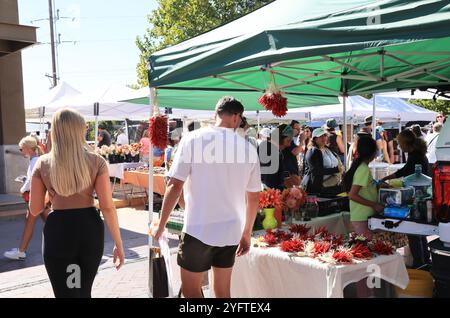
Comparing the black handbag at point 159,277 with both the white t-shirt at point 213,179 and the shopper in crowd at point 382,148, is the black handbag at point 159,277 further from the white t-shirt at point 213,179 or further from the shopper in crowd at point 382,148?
the shopper in crowd at point 382,148

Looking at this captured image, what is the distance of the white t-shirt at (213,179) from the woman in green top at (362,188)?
1.57 metres

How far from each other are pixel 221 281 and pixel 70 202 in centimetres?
116

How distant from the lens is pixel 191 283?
3127mm

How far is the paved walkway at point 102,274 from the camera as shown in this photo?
4.91 meters

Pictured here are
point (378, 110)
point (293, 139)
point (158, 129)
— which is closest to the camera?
point (158, 129)

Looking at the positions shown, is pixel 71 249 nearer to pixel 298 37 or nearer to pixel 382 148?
pixel 298 37

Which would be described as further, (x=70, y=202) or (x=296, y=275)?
(x=296, y=275)

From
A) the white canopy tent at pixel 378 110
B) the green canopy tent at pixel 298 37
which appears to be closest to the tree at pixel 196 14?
the white canopy tent at pixel 378 110

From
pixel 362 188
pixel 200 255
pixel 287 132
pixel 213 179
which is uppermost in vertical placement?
pixel 287 132

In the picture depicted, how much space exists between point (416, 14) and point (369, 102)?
13.3 m

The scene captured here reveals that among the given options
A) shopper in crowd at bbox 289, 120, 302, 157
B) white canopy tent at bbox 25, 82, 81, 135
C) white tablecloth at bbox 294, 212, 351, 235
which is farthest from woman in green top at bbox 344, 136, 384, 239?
white canopy tent at bbox 25, 82, 81, 135

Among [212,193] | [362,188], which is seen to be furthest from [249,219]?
[362,188]

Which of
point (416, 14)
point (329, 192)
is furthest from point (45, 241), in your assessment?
point (329, 192)
